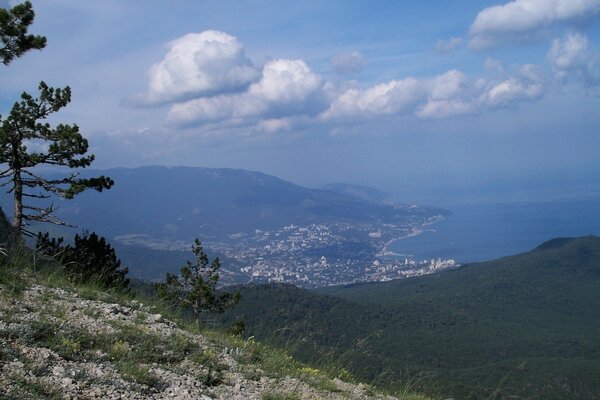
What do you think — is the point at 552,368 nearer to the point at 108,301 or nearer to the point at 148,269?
the point at 108,301

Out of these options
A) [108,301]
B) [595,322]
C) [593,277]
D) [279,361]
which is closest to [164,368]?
[279,361]

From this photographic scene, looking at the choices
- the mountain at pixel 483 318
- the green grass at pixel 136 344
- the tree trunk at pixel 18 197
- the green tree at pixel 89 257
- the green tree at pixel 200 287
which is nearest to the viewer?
the green grass at pixel 136 344

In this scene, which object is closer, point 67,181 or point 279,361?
point 279,361

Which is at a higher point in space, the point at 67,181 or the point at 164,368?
the point at 67,181

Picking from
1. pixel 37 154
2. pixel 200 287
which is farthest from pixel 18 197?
pixel 200 287

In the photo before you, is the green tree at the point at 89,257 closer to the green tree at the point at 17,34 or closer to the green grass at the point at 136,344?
the green grass at the point at 136,344

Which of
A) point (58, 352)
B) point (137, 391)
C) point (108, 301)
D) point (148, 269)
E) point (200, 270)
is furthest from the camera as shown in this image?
point (148, 269)

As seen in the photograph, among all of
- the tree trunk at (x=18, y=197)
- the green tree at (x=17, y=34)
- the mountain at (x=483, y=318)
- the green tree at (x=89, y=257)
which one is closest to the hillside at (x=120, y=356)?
the green tree at (x=89, y=257)

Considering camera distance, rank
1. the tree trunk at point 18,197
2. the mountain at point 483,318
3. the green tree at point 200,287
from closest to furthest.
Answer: the tree trunk at point 18,197
the green tree at point 200,287
the mountain at point 483,318
